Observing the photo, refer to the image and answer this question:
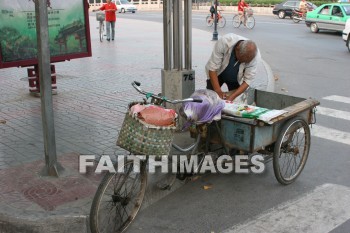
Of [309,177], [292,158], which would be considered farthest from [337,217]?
[292,158]

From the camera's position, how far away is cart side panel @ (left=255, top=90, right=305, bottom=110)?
16.9 feet

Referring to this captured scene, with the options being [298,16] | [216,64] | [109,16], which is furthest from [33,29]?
[298,16]

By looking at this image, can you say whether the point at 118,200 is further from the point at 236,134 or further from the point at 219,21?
the point at 219,21

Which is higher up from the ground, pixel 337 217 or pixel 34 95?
pixel 34 95

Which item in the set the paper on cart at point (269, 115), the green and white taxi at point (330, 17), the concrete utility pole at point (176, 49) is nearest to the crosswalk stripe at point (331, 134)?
the concrete utility pole at point (176, 49)

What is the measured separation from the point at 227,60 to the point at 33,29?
4.01 meters

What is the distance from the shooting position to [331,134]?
650 centimetres

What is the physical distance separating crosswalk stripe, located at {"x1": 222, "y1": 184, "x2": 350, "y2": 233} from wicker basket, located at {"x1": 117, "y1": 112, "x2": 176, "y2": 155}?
3.46 ft

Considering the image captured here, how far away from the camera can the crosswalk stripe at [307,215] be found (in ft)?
12.4

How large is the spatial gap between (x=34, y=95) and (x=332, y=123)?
5.30 meters

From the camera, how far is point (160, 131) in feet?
10.8

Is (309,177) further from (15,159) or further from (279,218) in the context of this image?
(15,159)

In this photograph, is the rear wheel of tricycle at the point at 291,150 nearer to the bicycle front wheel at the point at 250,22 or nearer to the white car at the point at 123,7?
the bicycle front wheel at the point at 250,22

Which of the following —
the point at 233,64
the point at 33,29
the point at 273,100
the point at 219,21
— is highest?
the point at 219,21
